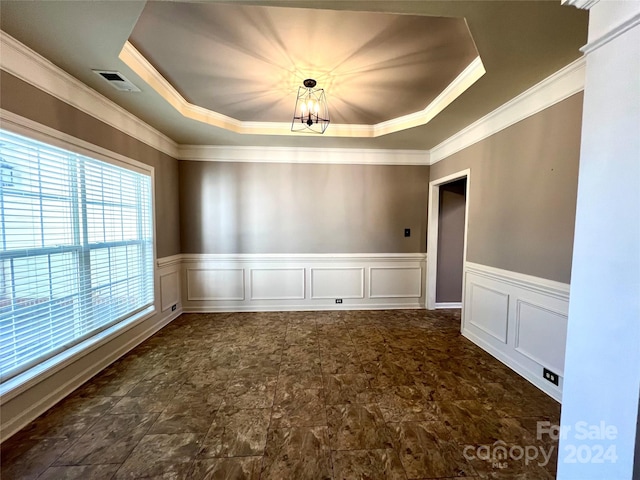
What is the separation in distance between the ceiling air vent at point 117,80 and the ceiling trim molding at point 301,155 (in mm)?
1729

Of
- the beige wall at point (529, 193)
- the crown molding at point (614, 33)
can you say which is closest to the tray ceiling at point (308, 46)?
the beige wall at point (529, 193)

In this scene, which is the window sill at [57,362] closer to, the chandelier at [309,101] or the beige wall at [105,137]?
the beige wall at [105,137]

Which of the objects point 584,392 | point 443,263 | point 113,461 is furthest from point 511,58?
point 113,461

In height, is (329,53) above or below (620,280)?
above

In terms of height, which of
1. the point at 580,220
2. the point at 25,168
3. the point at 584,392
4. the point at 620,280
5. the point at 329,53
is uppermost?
the point at 329,53

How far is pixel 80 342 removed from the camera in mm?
2301

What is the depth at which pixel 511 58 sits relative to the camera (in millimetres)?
1868

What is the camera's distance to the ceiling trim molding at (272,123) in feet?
6.82

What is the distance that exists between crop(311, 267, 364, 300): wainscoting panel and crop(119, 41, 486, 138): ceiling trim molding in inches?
81.9

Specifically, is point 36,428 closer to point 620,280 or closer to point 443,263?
point 620,280

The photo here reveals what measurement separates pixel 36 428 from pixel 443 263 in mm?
4843

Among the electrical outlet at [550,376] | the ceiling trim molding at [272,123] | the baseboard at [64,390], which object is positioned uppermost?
the ceiling trim molding at [272,123]

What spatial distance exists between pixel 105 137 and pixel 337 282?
3417 millimetres

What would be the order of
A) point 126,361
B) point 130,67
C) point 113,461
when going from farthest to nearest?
point 126,361 → point 130,67 → point 113,461
